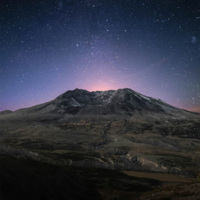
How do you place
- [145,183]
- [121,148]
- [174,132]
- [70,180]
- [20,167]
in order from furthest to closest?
[174,132] → [121,148] → [145,183] → [70,180] → [20,167]

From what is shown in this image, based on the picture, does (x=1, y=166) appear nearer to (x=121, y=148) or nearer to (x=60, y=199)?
(x=60, y=199)

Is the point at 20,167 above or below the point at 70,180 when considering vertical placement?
above

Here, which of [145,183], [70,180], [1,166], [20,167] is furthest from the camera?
[145,183]

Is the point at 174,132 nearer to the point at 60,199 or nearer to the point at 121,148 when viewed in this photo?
the point at 121,148

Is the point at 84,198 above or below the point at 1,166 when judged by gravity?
below

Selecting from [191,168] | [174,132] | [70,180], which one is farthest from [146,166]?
[174,132]

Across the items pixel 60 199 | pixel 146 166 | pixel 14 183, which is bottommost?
pixel 146 166

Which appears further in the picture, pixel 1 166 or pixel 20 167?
pixel 20 167

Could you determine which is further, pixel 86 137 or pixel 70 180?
pixel 86 137

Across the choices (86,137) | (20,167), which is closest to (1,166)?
(20,167)
